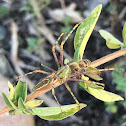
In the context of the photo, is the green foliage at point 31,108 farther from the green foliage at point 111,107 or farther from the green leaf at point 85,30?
the green foliage at point 111,107

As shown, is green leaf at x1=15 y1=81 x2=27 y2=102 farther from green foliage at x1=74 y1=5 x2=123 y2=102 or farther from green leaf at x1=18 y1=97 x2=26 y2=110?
green foliage at x1=74 y1=5 x2=123 y2=102

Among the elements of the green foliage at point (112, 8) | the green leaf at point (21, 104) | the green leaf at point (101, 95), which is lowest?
the green leaf at point (101, 95)

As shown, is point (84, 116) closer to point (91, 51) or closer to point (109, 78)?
point (109, 78)

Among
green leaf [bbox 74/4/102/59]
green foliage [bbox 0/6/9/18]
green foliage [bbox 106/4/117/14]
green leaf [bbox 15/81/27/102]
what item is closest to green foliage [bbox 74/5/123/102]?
green leaf [bbox 74/4/102/59]

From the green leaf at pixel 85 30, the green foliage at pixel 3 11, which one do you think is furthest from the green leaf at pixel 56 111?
the green foliage at pixel 3 11

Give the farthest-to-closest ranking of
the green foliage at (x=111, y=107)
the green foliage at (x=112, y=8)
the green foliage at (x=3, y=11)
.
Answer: the green foliage at (x=3, y=11), the green foliage at (x=112, y=8), the green foliage at (x=111, y=107)

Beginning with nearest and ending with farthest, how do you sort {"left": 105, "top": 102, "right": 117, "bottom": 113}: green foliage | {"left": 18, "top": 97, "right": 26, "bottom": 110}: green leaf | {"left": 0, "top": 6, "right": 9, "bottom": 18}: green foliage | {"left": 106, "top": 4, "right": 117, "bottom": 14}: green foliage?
A: {"left": 18, "top": 97, "right": 26, "bottom": 110}: green leaf → {"left": 105, "top": 102, "right": 117, "bottom": 113}: green foliage → {"left": 106, "top": 4, "right": 117, "bottom": 14}: green foliage → {"left": 0, "top": 6, "right": 9, "bottom": 18}: green foliage
